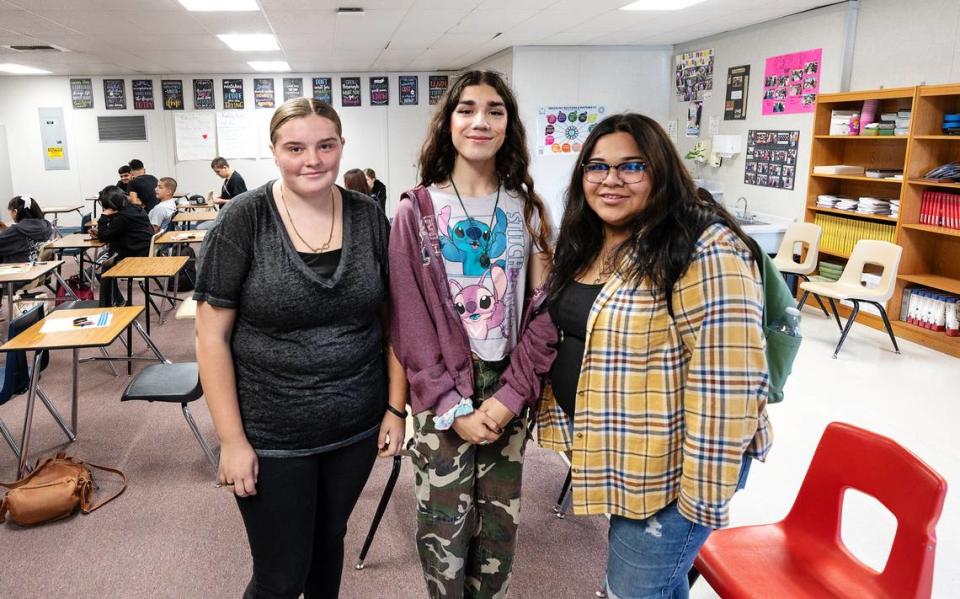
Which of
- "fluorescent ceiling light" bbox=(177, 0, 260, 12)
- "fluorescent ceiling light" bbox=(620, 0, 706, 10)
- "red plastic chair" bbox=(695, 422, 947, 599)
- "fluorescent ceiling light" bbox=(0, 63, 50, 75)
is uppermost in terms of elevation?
"fluorescent ceiling light" bbox=(0, 63, 50, 75)

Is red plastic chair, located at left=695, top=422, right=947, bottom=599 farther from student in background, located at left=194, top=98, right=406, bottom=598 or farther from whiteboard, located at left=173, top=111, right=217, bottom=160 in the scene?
whiteboard, located at left=173, top=111, right=217, bottom=160

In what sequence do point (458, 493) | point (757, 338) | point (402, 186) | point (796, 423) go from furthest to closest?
point (402, 186) → point (796, 423) → point (458, 493) → point (757, 338)

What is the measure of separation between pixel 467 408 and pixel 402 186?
10.9 metres

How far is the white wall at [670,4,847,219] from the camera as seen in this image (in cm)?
570

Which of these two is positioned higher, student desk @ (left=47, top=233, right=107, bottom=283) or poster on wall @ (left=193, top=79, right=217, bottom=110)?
poster on wall @ (left=193, top=79, right=217, bottom=110)

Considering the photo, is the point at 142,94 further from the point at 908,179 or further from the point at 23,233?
the point at 908,179

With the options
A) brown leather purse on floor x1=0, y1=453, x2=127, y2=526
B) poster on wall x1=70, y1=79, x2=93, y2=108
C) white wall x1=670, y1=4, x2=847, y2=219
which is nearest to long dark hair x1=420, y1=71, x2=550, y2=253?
brown leather purse on floor x1=0, y1=453, x2=127, y2=526

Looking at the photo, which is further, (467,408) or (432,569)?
(432,569)

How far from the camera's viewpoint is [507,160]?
61.5 inches

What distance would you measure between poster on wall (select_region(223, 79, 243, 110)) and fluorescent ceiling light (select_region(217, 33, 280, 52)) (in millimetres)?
3069

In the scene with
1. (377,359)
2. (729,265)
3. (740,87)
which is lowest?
(377,359)

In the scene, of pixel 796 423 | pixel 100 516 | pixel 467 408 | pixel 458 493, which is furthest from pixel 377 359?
pixel 796 423

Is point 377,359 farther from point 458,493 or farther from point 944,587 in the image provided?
point 944,587

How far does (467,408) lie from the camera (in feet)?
4.73
